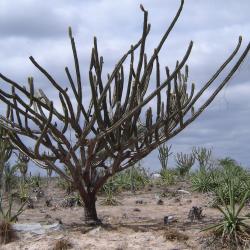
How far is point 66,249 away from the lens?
722 cm

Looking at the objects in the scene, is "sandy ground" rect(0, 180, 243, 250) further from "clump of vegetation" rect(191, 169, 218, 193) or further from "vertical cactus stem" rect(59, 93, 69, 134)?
"vertical cactus stem" rect(59, 93, 69, 134)

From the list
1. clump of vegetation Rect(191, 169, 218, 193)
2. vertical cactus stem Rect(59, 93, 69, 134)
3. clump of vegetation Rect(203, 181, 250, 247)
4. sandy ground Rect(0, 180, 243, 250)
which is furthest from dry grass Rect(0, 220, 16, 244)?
clump of vegetation Rect(191, 169, 218, 193)

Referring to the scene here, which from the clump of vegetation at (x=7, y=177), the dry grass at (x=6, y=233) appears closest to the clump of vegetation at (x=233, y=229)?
the dry grass at (x=6, y=233)

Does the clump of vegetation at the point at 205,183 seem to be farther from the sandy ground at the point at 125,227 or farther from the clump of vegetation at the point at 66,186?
the clump of vegetation at the point at 66,186

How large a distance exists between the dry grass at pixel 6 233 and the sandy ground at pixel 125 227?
12 centimetres

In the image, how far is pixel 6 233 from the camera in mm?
7980

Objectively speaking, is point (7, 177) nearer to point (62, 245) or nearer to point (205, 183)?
point (205, 183)

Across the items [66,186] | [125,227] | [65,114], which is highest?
[65,114]

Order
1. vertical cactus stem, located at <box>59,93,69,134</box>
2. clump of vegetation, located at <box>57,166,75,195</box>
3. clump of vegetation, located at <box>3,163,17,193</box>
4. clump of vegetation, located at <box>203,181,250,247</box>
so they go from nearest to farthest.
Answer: clump of vegetation, located at <box>203,181,250,247</box> → vertical cactus stem, located at <box>59,93,69,134</box> → clump of vegetation, located at <box>57,166,75,195</box> → clump of vegetation, located at <box>3,163,17,193</box>

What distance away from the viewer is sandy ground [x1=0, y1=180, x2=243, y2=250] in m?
7.23

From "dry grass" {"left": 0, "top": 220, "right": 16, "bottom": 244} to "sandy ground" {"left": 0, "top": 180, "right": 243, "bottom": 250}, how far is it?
4.8 inches

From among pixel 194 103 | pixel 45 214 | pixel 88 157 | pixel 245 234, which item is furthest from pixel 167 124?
pixel 45 214

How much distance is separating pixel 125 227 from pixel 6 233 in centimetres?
177

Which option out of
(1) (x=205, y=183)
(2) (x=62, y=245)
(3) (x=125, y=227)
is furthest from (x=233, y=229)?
(1) (x=205, y=183)
